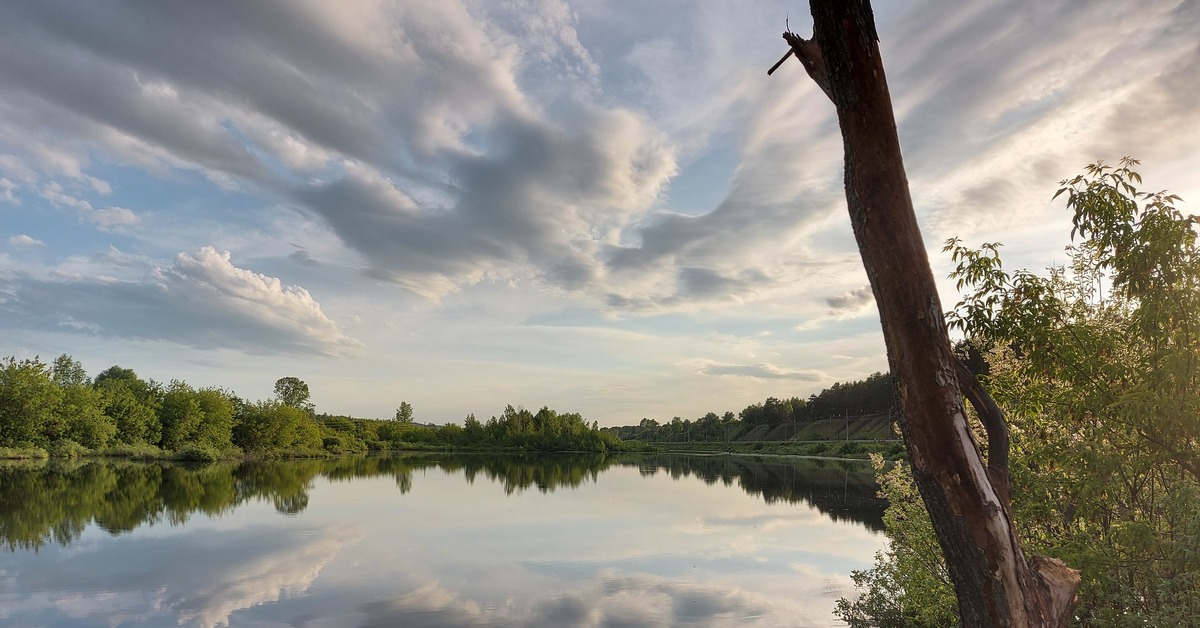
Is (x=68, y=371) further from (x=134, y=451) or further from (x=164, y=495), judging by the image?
(x=164, y=495)

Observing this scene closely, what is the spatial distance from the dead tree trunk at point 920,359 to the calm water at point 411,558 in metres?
8.42

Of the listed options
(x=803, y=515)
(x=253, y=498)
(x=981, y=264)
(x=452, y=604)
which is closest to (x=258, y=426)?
(x=253, y=498)

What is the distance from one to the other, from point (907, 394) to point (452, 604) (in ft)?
34.3

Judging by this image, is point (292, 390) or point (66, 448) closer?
point (66, 448)

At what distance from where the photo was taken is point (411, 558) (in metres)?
15.2

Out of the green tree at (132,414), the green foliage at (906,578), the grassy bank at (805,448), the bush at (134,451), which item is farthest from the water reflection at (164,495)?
the grassy bank at (805,448)

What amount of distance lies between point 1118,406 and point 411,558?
14.4 m

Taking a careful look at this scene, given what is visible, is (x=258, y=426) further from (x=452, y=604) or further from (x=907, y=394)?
(x=907, y=394)

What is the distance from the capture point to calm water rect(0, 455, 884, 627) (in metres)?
10.8

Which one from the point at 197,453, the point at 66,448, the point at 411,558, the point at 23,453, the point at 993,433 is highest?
the point at 993,433

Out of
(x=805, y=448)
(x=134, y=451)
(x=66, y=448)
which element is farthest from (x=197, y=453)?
(x=805, y=448)

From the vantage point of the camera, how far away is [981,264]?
5.04 meters

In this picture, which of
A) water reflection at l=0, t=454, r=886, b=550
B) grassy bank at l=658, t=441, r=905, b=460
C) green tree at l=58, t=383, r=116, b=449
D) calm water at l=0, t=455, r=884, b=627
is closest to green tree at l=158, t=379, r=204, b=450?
green tree at l=58, t=383, r=116, b=449

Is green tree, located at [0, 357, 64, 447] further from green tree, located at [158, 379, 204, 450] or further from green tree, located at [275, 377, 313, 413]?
green tree, located at [275, 377, 313, 413]
